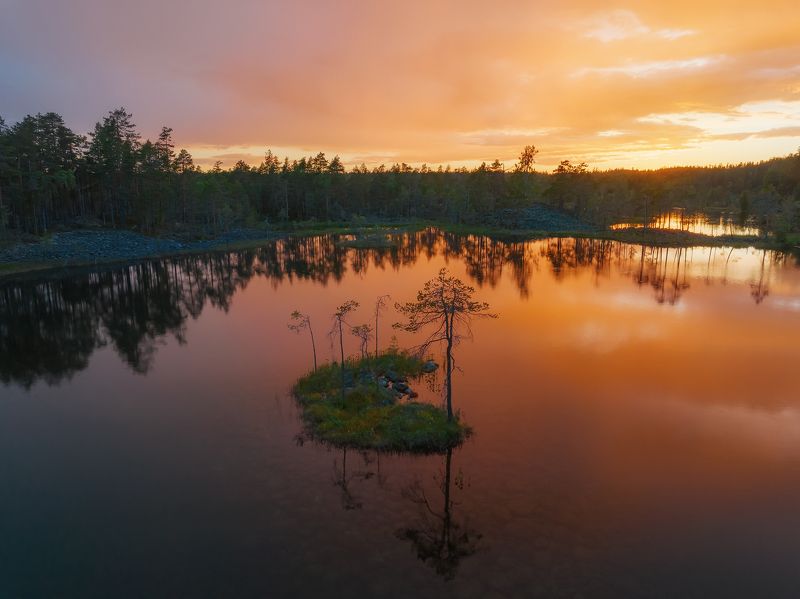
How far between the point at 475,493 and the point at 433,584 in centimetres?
603

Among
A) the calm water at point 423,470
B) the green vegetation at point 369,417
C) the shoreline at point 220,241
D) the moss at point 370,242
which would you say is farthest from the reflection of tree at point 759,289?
the moss at point 370,242

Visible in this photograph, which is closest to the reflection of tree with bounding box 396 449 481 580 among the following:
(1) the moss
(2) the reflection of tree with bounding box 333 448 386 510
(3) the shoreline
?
(2) the reflection of tree with bounding box 333 448 386 510

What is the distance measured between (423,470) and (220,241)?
11669cm

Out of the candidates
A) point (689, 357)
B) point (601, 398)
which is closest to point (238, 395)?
point (601, 398)

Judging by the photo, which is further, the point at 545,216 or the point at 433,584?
the point at 545,216

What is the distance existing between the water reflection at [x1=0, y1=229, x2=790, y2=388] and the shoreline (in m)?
7.68

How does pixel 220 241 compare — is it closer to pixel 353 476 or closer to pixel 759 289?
pixel 353 476

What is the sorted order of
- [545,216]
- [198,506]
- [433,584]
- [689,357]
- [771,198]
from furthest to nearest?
[545,216] < [771,198] < [689,357] < [198,506] < [433,584]

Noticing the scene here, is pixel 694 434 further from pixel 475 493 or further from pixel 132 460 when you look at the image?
pixel 132 460

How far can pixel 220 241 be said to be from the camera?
12725cm

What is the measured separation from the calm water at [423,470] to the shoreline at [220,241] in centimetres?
4835

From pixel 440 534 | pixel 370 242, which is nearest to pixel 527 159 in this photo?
pixel 370 242

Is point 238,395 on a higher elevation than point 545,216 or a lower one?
lower

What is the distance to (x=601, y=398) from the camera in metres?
33.2
